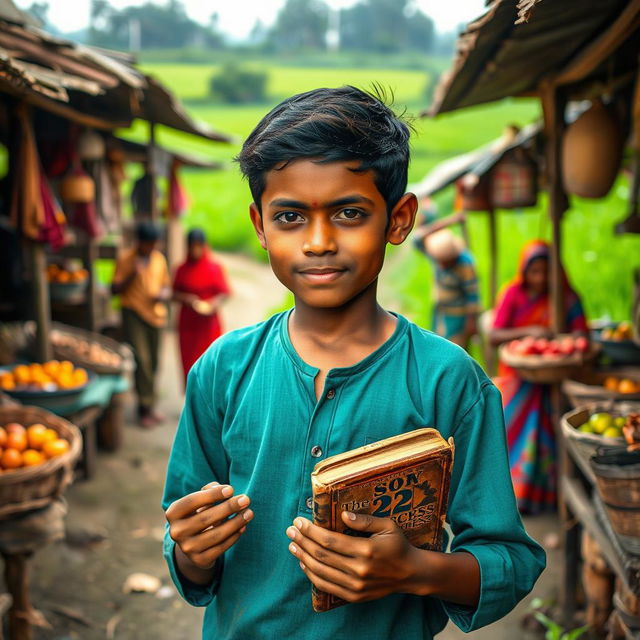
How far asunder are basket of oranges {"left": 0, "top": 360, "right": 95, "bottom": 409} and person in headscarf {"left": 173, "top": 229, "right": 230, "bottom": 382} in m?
2.17

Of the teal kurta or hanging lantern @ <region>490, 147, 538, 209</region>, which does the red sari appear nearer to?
hanging lantern @ <region>490, 147, 538, 209</region>

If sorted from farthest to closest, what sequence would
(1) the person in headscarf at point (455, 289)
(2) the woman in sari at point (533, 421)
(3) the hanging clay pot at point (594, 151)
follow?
(1) the person in headscarf at point (455, 289)
(2) the woman in sari at point (533, 421)
(3) the hanging clay pot at point (594, 151)

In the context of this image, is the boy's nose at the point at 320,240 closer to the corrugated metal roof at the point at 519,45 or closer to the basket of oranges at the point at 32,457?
the corrugated metal roof at the point at 519,45

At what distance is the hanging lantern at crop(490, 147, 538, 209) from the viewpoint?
16.8ft

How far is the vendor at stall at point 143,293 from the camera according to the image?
255 inches

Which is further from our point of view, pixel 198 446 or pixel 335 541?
pixel 198 446

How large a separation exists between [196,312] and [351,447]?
5.73m

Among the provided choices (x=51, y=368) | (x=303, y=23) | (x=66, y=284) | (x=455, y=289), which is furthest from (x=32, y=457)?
(x=303, y=23)

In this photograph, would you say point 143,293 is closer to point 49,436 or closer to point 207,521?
point 49,436

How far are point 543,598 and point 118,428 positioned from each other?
11.8 feet

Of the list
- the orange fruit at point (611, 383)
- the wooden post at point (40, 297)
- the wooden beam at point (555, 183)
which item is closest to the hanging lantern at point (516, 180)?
the wooden beam at point (555, 183)

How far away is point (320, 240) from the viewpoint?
1.29 metres

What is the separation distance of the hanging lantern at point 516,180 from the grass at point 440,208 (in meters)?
0.21

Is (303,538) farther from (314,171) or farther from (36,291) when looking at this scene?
(36,291)
